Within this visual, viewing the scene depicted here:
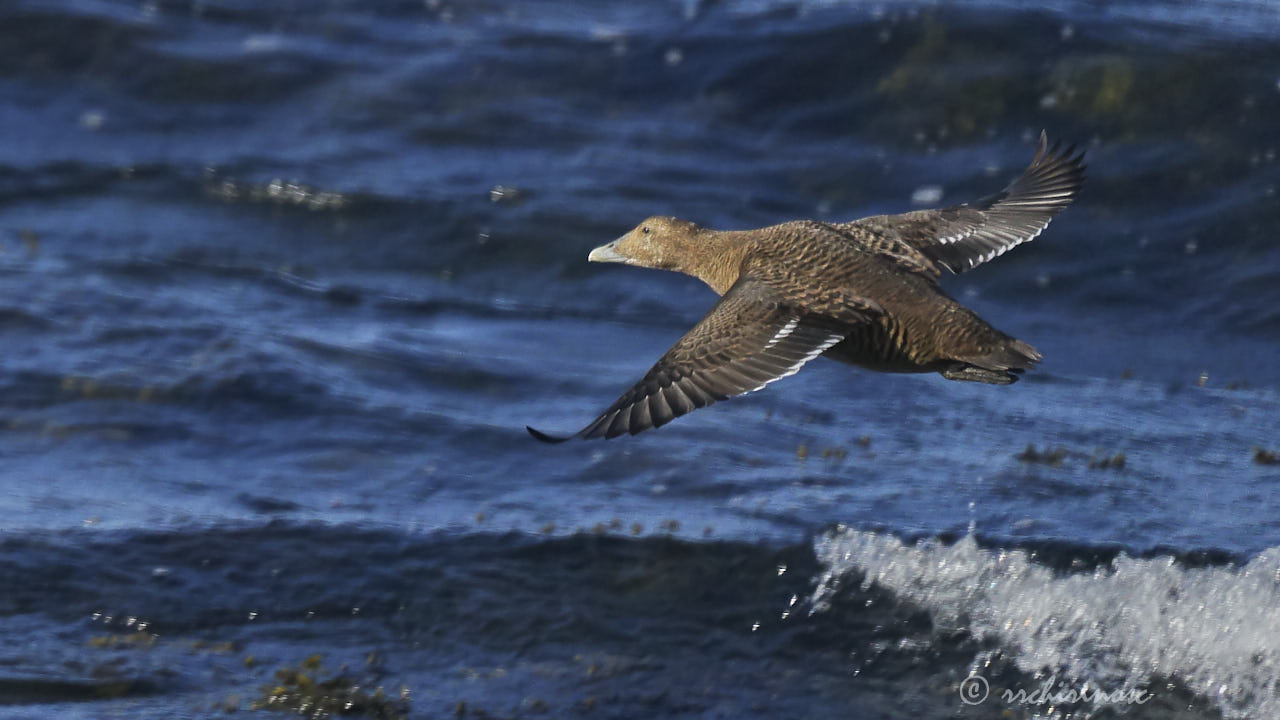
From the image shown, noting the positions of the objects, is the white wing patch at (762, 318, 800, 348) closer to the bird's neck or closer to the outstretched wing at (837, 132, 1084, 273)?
the bird's neck

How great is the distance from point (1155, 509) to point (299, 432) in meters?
4.54

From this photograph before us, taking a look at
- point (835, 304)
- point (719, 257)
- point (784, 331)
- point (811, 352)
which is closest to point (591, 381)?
point (719, 257)

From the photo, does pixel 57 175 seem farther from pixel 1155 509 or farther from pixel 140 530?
pixel 1155 509

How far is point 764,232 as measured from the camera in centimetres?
612

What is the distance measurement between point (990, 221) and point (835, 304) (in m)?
1.25

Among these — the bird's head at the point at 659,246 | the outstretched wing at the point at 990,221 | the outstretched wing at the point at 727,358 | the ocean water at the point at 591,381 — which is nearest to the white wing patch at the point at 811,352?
the outstretched wing at the point at 727,358

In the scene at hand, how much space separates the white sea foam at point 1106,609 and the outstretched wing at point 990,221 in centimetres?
137

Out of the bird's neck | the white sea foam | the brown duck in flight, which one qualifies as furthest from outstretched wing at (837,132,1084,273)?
the white sea foam

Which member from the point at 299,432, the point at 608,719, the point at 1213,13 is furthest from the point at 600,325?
the point at 1213,13

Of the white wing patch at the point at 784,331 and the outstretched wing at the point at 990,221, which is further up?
the outstretched wing at the point at 990,221

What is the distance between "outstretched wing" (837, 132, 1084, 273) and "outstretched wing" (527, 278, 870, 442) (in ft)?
2.94

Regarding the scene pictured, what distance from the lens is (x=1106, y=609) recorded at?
6.38m

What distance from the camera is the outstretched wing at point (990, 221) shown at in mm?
6180

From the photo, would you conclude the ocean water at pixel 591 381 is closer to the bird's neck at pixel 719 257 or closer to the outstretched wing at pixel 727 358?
the bird's neck at pixel 719 257
